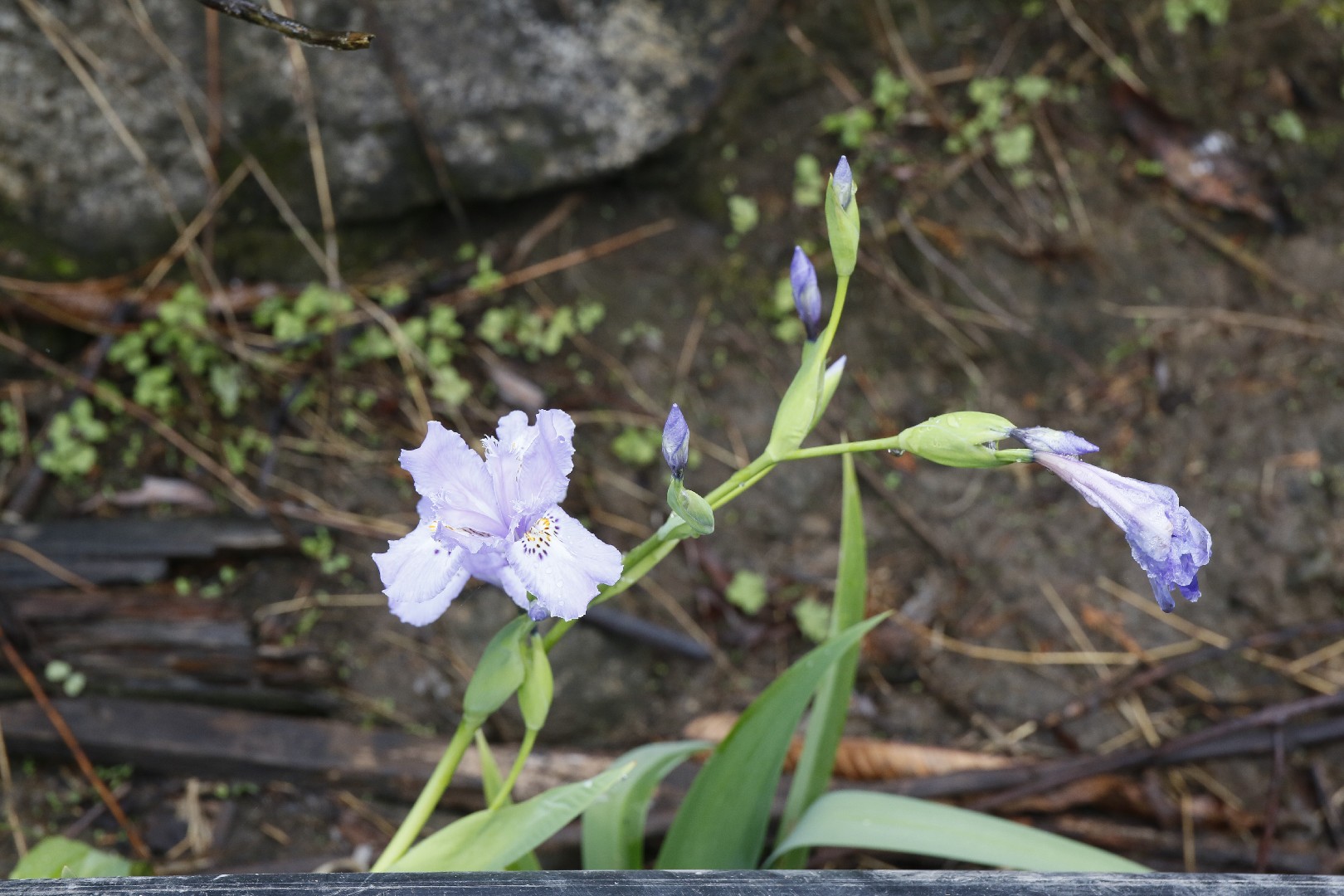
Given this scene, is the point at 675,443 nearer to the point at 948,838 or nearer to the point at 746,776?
the point at 746,776

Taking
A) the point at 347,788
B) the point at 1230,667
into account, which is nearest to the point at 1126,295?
the point at 1230,667

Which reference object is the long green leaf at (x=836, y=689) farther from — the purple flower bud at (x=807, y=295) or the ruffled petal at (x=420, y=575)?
the ruffled petal at (x=420, y=575)

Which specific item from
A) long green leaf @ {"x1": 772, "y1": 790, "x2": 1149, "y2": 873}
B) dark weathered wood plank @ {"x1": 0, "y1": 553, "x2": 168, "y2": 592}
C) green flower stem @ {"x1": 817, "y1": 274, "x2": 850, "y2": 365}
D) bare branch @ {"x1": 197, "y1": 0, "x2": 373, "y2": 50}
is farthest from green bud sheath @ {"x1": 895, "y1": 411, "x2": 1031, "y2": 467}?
dark weathered wood plank @ {"x1": 0, "y1": 553, "x2": 168, "y2": 592}

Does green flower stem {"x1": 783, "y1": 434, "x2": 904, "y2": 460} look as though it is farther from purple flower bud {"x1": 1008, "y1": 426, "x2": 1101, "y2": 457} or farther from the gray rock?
the gray rock

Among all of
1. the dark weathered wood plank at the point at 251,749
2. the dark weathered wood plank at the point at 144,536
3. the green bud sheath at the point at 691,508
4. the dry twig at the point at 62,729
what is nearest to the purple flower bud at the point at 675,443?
the green bud sheath at the point at 691,508

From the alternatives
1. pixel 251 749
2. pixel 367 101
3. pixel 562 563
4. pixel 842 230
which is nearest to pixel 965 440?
pixel 842 230

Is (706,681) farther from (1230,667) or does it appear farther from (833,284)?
(1230,667)
